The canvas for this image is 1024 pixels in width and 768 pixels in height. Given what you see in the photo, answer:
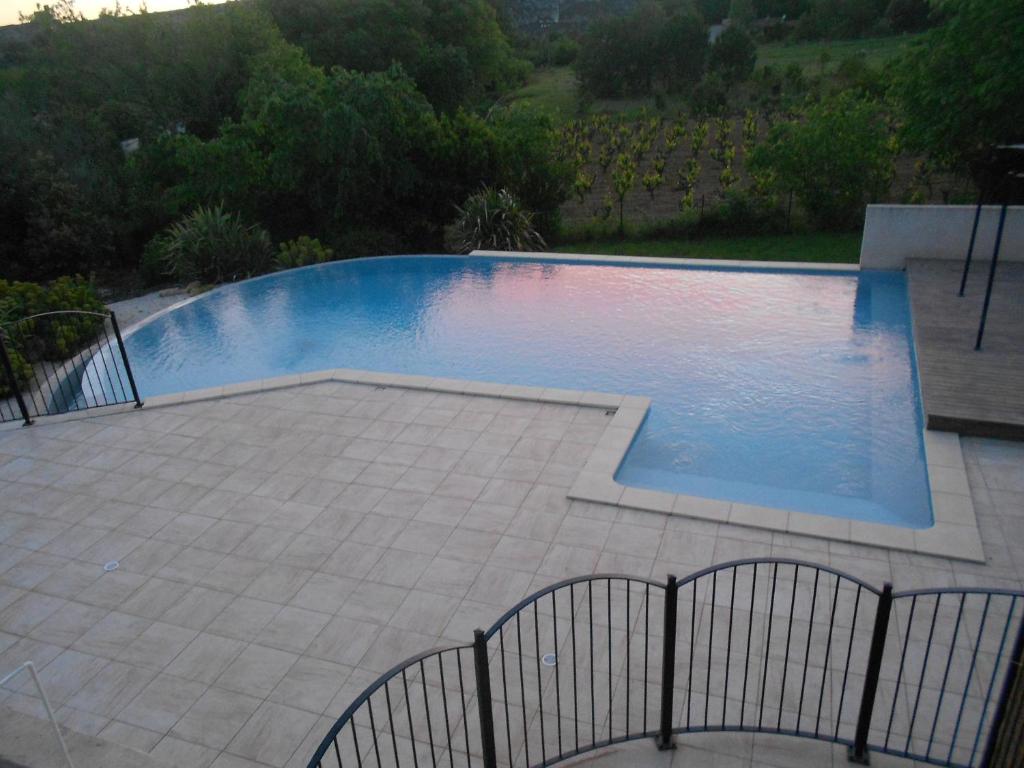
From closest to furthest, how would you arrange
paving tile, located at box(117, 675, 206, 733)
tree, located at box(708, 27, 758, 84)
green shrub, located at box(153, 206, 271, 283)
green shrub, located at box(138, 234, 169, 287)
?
paving tile, located at box(117, 675, 206, 733)
green shrub, located at box(153, 206, 271, 283)
green shrub, located at box(138, 234, 169, 287)
tree, located at box(708, 27, 758, 84)

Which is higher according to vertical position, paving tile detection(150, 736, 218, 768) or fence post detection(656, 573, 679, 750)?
fence post detection(656, 573, 679, 750)

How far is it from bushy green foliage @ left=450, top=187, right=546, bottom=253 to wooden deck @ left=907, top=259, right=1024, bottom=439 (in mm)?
6760

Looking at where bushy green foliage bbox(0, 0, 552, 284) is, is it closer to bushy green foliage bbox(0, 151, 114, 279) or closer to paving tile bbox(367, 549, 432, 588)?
bushy green foliage bbox(0, 151, 114, 279)

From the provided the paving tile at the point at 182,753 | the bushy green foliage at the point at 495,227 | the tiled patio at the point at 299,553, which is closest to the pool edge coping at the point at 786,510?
the tiled patio at the point at 299,553

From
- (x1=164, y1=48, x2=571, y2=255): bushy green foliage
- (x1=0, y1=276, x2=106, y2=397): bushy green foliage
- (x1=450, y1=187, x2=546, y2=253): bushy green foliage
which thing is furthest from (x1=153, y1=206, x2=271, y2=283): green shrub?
(x1=450, y1=187, x2=546, y2=253): bushy green foliage

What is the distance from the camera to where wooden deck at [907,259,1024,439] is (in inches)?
252

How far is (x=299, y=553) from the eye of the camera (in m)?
5.33

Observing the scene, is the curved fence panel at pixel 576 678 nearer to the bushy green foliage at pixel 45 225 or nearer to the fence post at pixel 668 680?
the fence post at pixel 668 680

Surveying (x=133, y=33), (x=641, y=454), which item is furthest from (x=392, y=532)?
(x=133, y=33)

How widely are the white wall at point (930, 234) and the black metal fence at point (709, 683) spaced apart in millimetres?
8177

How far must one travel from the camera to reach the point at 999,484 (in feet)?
18.6

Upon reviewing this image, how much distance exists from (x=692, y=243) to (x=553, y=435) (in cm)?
970

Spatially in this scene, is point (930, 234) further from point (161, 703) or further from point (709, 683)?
point (161, 703)

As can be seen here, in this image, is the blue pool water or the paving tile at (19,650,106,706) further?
the blue pool water
